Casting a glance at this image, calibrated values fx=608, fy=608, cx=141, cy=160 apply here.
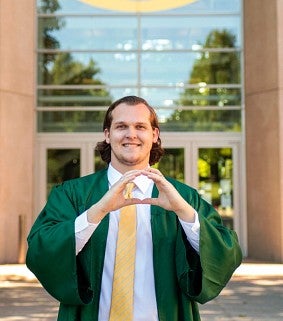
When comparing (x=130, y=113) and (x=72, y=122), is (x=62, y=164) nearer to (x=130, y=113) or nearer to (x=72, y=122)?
(x=72, y=122)

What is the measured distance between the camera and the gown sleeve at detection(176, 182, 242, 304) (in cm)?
194

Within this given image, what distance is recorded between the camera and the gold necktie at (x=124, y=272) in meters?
1.98

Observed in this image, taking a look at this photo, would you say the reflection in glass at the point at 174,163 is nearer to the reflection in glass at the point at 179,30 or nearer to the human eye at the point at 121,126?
the reflection in glass at the point at 179,30

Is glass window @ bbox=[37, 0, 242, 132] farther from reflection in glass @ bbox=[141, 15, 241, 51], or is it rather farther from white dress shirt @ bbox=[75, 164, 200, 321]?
white dress shirt @ bbox=[75, 164, 200, 321]

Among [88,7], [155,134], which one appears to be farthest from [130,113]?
[88,7]

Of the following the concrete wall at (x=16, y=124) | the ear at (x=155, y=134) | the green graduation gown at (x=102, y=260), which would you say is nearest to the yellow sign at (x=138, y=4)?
the concrete wall at (x=16, y=124)

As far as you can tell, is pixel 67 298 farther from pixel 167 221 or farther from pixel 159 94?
pixel 159 94

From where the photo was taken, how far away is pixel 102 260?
6.57 feet

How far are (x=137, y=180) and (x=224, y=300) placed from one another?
6.01 metres

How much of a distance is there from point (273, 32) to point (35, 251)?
11.6 metres

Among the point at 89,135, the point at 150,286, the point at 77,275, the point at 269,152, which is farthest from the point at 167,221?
the point at 89,135

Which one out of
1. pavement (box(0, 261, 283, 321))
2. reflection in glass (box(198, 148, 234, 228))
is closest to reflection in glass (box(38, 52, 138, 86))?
reflection in glass (box(198, 148, 234, 228))

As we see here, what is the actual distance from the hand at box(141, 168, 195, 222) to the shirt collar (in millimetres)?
213

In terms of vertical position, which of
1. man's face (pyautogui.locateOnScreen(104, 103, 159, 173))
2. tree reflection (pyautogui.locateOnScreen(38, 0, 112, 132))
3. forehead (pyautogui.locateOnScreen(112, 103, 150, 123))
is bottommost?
man's face (pyautogui.locateOnScreen(104, 103, 159, 173))
